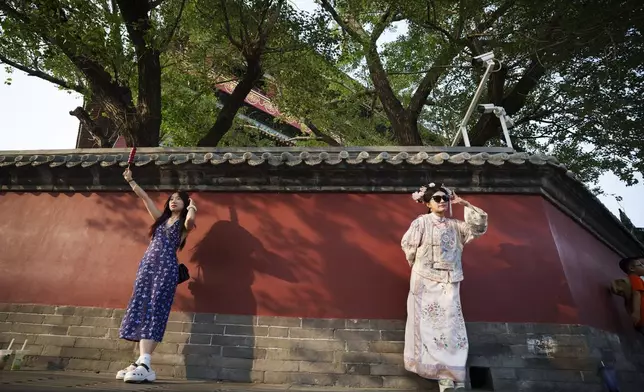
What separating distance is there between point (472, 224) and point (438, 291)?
74cm

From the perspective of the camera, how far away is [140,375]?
3627 mm

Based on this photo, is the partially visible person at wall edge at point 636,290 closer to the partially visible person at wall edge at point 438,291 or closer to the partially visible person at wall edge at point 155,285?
the partially visible person at wall edge at point 438,291

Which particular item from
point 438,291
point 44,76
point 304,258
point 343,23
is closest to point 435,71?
point 343,23

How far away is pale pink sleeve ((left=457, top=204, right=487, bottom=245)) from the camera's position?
396cm

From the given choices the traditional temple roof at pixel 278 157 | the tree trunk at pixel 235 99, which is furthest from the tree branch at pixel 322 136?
the traditional temple roof at pixel 278 157

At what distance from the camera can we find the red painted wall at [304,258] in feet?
14.7

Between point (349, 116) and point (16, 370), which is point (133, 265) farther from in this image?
point (349, 116)

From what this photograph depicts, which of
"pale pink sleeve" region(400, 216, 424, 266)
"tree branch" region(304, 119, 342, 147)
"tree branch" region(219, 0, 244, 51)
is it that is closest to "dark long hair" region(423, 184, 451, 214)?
"pale pink sleeve" region(400, 216, 424, 266)

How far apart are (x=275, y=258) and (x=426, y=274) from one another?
175cm

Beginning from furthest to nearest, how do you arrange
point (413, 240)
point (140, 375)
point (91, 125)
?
1. point (91, 125)
2. point (413, 240)
3. point (140, 375)

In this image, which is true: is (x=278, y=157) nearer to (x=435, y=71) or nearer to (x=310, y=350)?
(x=310, y=350)

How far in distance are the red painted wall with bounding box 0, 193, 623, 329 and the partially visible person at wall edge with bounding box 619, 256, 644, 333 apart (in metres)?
0.23

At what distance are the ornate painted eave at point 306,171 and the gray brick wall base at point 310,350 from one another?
5.15ft

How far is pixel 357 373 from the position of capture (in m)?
4.19
